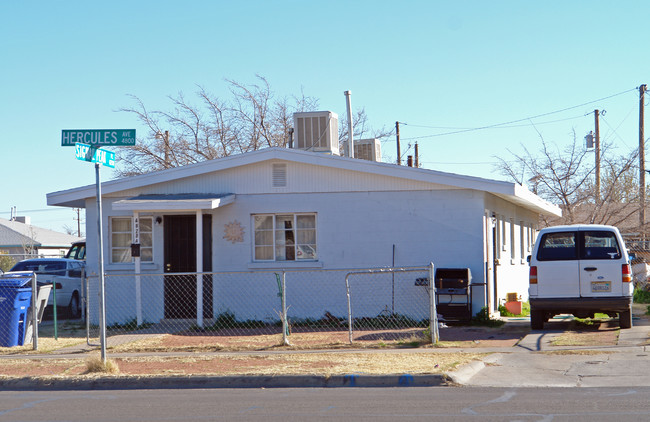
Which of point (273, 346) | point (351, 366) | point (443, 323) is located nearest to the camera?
point (351, 366)

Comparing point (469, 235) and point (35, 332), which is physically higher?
point (469, 235)

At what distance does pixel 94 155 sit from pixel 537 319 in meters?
8.50

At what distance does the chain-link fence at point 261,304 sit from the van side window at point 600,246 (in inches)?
130

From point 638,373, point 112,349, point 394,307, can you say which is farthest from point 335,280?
point 638,373

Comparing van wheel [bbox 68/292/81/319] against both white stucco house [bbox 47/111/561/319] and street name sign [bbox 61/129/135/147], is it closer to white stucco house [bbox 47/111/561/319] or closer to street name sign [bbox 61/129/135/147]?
white stucco house [bbox 47/111/561/319]

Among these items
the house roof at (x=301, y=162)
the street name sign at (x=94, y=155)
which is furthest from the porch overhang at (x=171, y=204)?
the street name sign at (x=94, y=155)

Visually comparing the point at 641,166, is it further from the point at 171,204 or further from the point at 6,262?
the point at 6,262

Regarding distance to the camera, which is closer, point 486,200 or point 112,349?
point 112,349

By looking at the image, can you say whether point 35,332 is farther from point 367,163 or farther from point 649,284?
point 649,284

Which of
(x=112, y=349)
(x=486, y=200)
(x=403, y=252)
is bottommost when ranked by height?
(x=112, y=349)

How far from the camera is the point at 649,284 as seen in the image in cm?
2306

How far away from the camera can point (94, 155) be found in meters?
10.2

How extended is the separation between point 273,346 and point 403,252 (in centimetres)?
434

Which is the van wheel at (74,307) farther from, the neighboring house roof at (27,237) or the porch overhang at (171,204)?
the neighboring house roof at (27,237)
